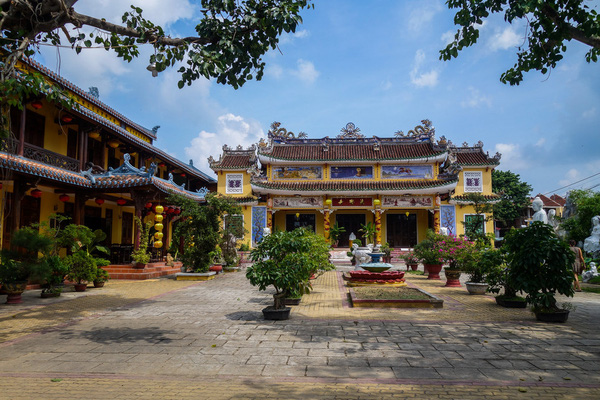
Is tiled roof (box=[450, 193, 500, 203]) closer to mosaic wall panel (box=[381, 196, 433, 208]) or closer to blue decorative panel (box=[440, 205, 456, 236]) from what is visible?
blue decorative panel (box=[440, 205, 456, 236])

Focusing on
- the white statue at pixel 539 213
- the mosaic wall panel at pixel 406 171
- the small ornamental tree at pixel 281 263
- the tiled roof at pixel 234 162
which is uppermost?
the tiled roof at pixel 234 162

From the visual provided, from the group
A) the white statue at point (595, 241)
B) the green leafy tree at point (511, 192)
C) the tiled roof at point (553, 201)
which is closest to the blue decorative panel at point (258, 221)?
the white statue at point (595, 241)

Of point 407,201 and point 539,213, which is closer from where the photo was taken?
point 539,213

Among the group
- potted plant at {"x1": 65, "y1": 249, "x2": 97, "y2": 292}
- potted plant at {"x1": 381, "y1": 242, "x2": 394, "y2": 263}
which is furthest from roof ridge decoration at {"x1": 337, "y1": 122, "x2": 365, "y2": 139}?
potted plant at {"x1": 65, "y1": 249, "x2": 97, "y2": 292}

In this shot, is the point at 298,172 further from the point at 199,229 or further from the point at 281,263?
the point at 281,263

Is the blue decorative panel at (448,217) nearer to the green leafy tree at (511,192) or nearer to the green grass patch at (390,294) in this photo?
the green leafy tree at (511,192)

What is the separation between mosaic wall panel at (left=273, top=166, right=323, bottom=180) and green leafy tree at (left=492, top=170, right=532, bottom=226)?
58.1 ft

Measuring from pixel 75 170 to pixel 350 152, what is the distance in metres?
17.5

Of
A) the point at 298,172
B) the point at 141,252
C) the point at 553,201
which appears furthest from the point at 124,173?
the point at 553,201

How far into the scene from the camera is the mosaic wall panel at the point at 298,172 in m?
25.5

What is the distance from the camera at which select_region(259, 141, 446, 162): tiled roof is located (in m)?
24.9

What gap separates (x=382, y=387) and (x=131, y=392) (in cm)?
239

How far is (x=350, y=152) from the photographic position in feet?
85.4

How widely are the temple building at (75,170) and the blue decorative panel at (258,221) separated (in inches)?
321
